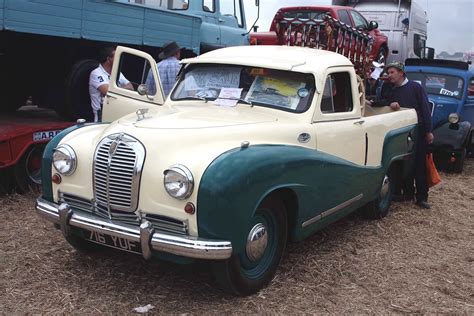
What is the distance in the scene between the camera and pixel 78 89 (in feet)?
22.3

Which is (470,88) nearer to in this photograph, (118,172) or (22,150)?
(22,150)

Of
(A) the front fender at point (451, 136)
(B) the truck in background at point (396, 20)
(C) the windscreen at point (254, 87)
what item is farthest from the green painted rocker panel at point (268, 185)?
(B) the truck in background at point (396, 20)

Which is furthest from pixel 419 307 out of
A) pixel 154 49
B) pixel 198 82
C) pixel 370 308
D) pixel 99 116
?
pixel 154 49

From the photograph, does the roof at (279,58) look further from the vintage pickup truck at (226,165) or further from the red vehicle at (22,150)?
the red vehicle at (22,150)

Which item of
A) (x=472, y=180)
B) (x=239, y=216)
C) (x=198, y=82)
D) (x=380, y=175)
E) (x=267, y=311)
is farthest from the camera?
(x=472, y=180)

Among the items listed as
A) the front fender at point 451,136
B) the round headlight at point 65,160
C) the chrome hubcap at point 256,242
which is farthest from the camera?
the front fender at point 451,136

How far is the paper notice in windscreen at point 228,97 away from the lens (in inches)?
173

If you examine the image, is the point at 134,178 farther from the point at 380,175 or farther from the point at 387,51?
the point at 387,51

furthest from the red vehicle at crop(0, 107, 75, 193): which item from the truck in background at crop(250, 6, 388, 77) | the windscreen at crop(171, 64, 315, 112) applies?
the truck in background at crop(250, 6, 388, 77)

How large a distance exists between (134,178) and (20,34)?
12.4 ft

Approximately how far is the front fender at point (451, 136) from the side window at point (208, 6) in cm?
444

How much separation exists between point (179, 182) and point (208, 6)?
690cm

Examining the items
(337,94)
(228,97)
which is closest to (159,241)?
(228,97)

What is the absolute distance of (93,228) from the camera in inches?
134
